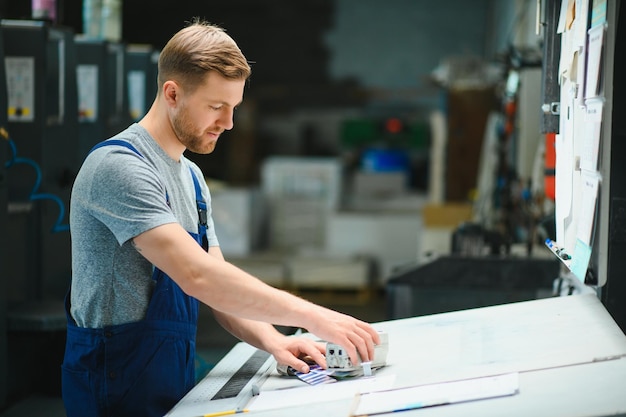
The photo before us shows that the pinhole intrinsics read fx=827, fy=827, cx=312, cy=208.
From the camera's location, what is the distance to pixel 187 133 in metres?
2.01

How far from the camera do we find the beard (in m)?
1.99

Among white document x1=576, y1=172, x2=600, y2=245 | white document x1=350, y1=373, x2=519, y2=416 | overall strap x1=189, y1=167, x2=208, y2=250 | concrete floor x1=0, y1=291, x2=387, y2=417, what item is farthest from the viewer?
concrete floor x1=0, y1=291, x2=387, y2=417

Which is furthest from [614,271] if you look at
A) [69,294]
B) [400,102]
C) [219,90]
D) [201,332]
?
[400,102]

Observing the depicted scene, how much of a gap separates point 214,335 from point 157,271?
470cm

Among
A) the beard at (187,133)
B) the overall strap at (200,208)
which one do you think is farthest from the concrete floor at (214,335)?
the beard at (187,133)

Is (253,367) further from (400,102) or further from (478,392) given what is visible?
(400,102)

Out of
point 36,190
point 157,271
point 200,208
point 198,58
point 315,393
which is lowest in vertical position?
point 315,393

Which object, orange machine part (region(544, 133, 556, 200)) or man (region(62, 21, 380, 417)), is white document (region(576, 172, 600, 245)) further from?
orange machine part (region(544, 133, 556, 200))

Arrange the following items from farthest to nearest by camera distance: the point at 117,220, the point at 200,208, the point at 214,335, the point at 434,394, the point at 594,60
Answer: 1. the point at 214,335
2. the point at 200,208
3. the point at 594,60
4. the point at 117,220
5. the point at 434,394

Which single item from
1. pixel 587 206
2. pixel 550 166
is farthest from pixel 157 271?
pixel 550 166

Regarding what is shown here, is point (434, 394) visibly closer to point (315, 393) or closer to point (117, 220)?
point (315, 393)

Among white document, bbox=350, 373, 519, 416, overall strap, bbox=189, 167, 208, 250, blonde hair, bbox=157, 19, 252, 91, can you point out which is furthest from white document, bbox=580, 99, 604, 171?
overall strap, bbox=189, 167, 208, 250

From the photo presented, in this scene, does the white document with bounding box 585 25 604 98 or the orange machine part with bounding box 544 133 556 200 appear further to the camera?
the orange machine part with bounding box 544 133 556 200

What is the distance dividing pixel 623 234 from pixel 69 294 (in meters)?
1.42
